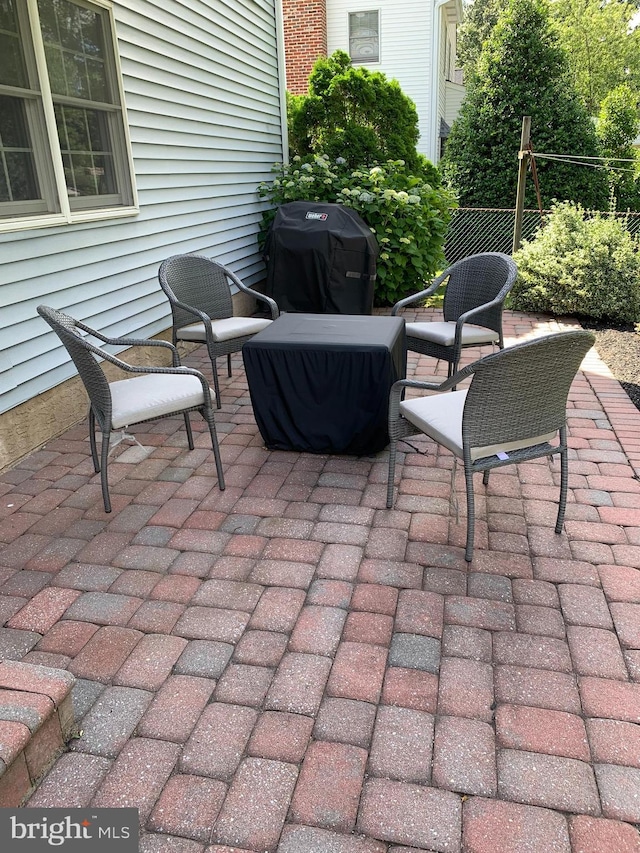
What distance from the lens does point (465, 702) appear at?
6.10ft

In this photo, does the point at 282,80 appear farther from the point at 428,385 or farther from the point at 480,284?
the point at 428,385

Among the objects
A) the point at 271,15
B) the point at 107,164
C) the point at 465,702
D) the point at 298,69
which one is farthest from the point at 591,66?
the point at 465,702

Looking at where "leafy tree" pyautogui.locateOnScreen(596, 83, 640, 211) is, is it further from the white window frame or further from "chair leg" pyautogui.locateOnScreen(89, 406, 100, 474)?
"chair leg" pyautogui.locateOnScreen(89, 406, 100, 474)

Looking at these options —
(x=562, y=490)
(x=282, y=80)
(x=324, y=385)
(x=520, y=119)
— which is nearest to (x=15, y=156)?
(x=324, y=385)

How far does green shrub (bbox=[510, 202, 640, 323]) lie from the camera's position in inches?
233

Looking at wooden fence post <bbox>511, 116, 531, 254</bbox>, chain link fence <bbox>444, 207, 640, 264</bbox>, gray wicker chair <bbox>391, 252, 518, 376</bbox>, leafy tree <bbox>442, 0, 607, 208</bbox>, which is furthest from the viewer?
leafy tree <bbox>442, 0, 607, 208</bbox>

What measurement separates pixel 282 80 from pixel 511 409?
6.55m

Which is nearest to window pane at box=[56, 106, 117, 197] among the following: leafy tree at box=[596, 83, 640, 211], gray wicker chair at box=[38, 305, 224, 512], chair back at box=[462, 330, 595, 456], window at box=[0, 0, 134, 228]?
window at box=[0, 0, 134, 228]

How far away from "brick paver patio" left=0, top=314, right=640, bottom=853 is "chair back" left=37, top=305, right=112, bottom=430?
467 mm

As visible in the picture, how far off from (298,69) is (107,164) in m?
9.62

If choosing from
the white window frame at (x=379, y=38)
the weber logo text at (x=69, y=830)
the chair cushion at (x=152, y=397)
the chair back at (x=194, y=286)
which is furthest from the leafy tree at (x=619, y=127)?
the weber logo text at (x=69, y=830)

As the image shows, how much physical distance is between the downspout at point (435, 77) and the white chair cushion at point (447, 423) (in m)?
11.7

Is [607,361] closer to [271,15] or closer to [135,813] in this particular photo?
[135,813]

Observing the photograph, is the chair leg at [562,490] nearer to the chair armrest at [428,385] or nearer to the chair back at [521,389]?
the chair back at [521,389]
